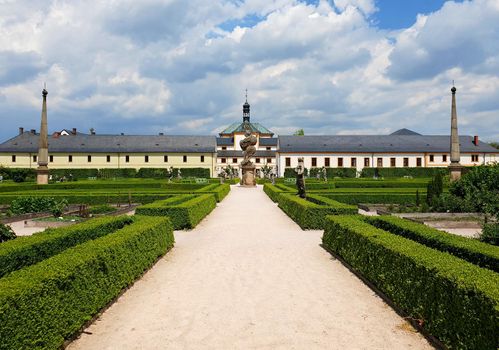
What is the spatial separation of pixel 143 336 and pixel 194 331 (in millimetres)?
634

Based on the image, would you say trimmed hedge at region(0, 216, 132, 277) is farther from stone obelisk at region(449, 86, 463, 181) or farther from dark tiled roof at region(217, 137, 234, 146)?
dark tiled roof at region(217, 137, 234, 146)

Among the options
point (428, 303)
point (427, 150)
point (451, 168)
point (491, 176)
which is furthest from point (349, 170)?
point (428, 303)

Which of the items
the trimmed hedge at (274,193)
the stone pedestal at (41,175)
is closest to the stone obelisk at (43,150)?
the stone pedestal at (41,175)

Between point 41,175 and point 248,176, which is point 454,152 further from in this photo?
point 41,175

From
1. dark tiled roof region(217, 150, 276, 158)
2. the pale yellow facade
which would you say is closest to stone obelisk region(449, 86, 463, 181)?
the pale yellow facade

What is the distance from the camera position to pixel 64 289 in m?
5.12

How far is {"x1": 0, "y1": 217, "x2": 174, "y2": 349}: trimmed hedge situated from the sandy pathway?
0.29 meters

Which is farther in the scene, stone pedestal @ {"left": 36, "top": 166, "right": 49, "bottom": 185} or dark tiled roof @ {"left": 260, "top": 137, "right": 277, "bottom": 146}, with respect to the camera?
dark tiled roof @ {"left": 260, "top": 137, "right": 277, "bottom": 146}

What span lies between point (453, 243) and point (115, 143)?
6661 centimetres

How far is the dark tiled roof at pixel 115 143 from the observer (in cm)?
6569

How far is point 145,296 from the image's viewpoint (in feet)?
22.9

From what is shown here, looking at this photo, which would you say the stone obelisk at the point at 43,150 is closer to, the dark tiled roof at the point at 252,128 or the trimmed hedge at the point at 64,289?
the trimmed hedge at the point at 64,289

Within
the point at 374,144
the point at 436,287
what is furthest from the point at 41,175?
the point at 374,144

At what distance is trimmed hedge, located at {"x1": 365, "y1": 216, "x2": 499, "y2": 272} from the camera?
631 centimetres
